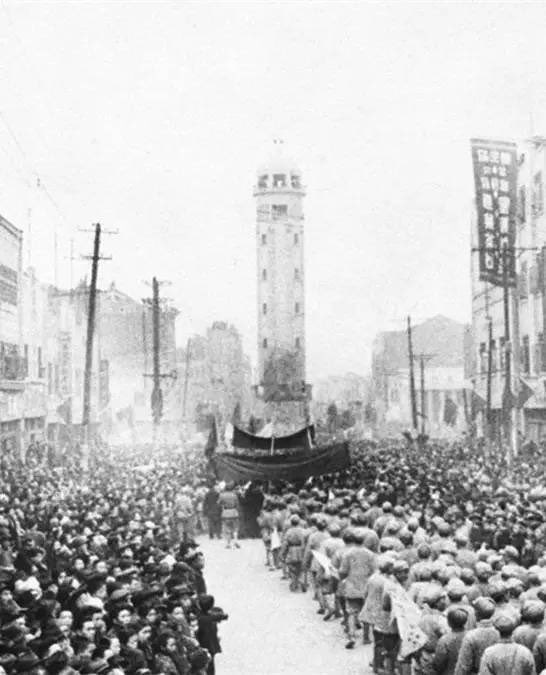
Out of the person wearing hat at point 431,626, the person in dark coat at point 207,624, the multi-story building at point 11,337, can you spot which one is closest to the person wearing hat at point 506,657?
the person wearing hat at point 431,626

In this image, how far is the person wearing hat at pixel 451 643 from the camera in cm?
1066

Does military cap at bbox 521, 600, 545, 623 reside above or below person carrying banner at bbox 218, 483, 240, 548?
above

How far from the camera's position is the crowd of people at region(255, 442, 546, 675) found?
408 inches

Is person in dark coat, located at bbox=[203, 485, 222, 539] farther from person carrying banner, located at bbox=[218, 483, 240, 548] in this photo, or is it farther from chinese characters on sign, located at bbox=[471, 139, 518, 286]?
chinese characters on sign, located at bbox=[471, 139, 518, 286]

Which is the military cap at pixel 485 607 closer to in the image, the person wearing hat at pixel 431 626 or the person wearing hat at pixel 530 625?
the person wearing hat at pixel 530 625

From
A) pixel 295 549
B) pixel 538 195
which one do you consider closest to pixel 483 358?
pixel 538 195

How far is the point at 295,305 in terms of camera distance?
106 metres

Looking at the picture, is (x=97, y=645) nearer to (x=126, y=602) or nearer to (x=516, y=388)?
(x=126, y=602)

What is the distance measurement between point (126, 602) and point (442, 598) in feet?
11.2

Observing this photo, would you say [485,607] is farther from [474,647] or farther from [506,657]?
[506,657]

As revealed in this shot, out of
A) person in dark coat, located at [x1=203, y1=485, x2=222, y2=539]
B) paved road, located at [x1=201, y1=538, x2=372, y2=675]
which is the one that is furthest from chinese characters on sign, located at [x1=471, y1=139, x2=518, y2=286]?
paved road, located at [x1=201, y1=538, x2=372, y2=675]

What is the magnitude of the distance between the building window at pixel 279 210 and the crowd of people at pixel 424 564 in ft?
255

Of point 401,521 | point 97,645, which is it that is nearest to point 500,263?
point 401,521

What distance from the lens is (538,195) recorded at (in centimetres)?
4747
